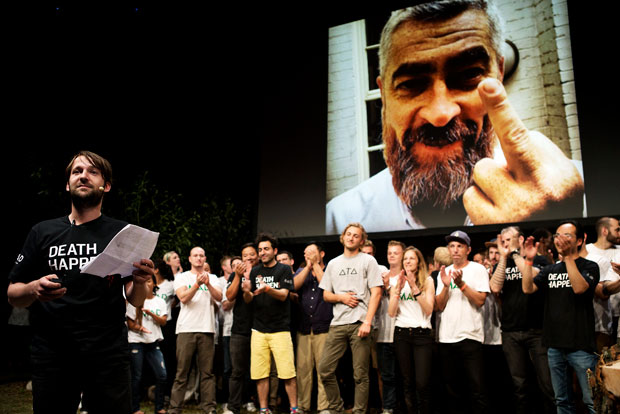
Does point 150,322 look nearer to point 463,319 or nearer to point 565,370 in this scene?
point 463,319

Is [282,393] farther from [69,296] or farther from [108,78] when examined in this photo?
[108,78]

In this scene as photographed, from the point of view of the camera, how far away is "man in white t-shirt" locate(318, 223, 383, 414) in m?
4.20

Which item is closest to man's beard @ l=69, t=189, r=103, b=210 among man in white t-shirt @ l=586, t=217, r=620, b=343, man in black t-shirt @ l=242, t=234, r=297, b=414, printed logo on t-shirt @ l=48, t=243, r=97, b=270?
A: printed logo on t-shirt @ l=48, t=243, r=97, b=270

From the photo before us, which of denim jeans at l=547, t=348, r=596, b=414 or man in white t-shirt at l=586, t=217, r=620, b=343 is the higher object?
man in white t-shirt at l=586, t=217, r=620, b=343

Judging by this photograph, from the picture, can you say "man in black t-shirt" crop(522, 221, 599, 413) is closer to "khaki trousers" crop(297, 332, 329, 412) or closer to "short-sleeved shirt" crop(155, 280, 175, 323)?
"khaki trousers" crop(297, 332, 329, 412)

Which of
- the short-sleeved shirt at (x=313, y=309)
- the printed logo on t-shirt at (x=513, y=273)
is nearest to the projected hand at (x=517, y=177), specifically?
the printed logo on t-shirt at (x=513, y=273)

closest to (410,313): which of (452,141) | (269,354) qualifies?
(269,354)

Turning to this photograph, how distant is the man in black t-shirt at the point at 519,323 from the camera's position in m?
4.04

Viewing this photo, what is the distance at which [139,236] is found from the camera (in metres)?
2.04

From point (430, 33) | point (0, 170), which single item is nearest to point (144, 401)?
point (0, 170)

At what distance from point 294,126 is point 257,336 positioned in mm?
4068

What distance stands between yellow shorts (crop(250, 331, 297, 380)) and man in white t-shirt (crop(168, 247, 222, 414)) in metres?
0.51

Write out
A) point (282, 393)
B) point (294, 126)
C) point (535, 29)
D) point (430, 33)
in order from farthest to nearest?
1. point (294, 126)
2. point (430, 33)
3. point (535, 29)
4. point (282, 393)

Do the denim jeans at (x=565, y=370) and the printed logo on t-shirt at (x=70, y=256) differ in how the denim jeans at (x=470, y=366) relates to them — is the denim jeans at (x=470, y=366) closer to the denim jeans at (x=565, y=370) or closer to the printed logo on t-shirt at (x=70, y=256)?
the denim jeans at (x=565, y=370)
